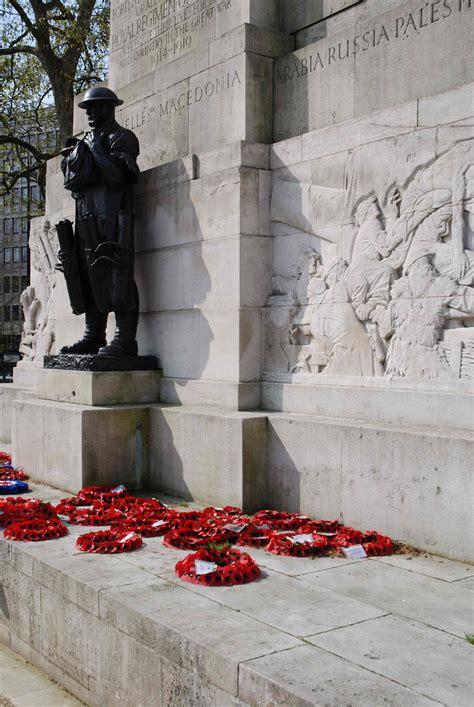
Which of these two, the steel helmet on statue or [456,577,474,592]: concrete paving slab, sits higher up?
the steel helmet on statue

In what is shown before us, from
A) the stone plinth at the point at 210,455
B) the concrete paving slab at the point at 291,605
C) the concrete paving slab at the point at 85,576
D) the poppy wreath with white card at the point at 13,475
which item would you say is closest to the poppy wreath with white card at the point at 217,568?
the concrete paving slab at the point at 291,605

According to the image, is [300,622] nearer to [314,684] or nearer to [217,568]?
[314,684]

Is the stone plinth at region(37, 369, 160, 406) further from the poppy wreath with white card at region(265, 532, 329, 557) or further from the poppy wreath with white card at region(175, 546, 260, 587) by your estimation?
the poppy wreath with white card at region(175, 546, 260, 587)

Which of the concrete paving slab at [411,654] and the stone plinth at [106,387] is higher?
the stone plinth at [106,387]

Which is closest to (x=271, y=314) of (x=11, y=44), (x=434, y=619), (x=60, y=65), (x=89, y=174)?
(x=89, y=174)

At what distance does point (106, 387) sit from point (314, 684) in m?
5.45

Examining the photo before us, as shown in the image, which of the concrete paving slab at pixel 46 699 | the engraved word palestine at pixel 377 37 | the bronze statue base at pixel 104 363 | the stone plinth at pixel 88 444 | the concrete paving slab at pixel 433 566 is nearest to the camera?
the concrete paving slab at pixel 46 699

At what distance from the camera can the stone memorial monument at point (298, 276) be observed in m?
6.22

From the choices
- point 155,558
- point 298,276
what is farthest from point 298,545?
point 298,276

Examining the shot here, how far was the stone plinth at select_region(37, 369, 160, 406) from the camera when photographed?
27.9 feet

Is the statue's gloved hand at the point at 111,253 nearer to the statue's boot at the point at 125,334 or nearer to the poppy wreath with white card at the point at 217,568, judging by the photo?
the statue's boot at the point at 125,334

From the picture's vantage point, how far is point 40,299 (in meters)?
12.7

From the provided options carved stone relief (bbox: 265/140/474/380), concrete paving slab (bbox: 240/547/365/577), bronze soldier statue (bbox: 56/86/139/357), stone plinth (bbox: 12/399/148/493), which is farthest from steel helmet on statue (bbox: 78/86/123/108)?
concrete paving slab (bbox: 240/547/365/577)

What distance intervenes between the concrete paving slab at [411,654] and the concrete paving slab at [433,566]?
107cm
